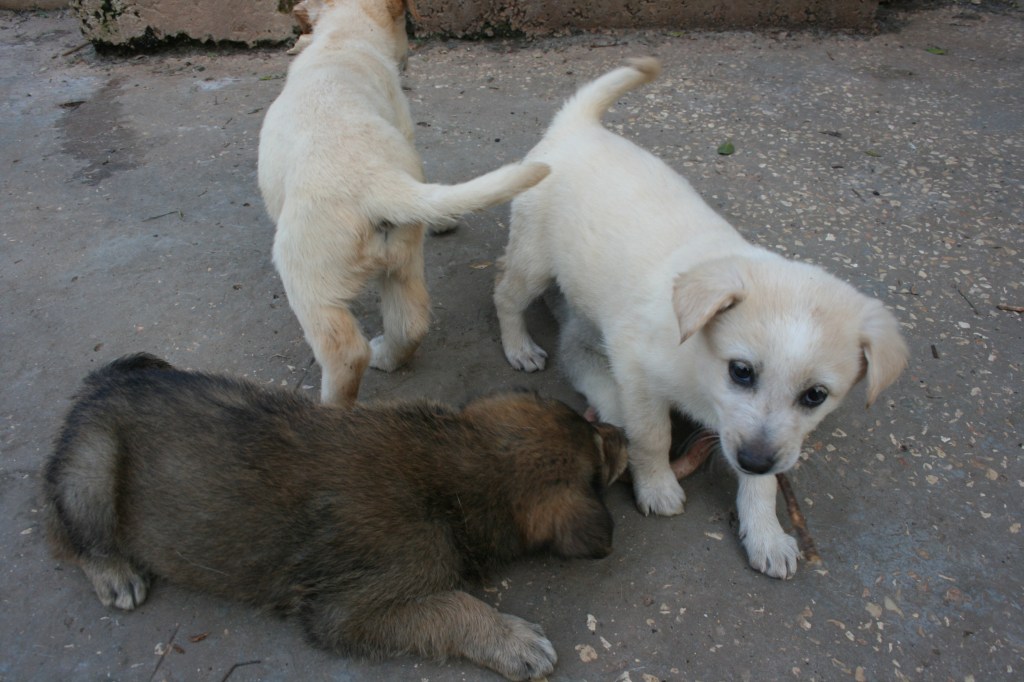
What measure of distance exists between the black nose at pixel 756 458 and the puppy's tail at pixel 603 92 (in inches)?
79.4

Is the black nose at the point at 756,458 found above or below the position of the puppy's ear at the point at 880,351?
below

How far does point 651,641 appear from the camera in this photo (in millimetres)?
2613

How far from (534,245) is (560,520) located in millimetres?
1577

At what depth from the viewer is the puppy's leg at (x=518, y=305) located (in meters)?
3.74

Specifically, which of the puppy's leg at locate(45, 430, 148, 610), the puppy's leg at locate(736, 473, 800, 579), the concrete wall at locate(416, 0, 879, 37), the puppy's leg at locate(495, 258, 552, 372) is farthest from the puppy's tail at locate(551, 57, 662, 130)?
the concrete wall at locate(416, 0, 879, 37)

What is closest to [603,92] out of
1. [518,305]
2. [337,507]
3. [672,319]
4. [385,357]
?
[518,305]

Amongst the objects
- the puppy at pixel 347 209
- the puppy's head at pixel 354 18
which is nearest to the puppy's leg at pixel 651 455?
the puppy at pixel 347 209

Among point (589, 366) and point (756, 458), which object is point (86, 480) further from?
point (756, 458)

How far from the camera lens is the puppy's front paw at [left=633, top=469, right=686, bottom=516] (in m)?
3.01

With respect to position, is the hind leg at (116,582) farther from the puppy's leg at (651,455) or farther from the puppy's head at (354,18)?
the puppy's head at (354,18)

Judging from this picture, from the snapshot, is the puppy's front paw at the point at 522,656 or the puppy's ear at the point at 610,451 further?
the puppy's ear at the point at 610,451

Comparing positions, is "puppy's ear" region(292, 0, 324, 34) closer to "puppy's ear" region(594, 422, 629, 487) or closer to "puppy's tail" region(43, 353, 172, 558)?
"puppy's tail" region(43, 353, 172, 558)

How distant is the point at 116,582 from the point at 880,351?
2.76m

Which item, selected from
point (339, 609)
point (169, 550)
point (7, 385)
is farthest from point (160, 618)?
point (7, 385)
